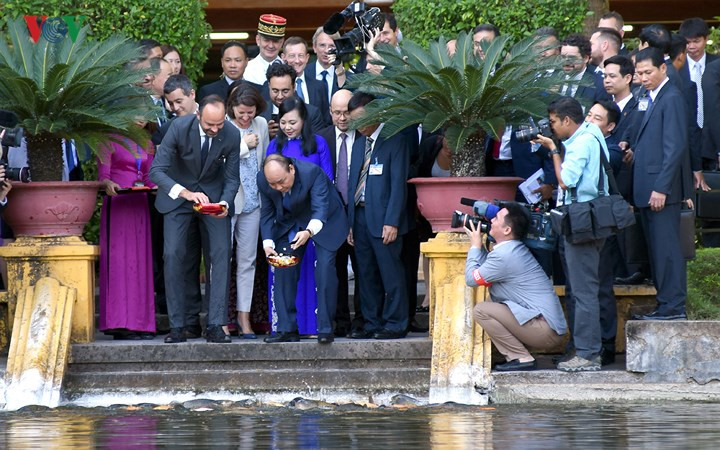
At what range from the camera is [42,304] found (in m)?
9.73

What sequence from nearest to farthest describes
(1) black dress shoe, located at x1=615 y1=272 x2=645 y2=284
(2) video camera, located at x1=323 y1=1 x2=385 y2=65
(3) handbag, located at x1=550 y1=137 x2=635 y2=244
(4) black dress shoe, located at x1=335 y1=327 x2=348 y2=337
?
(3) handbag, located at x1=550 y1=137 x2=635 y2=244 < (1) black dress shoe, located at x1=615 y1=272 x2=645 y2=284 < (4) black dress shoe, located at x1=335 y1=327 x2=348 y2=337 < (2) video camera, located at x1=323 y1=1 x2=385 y2=65

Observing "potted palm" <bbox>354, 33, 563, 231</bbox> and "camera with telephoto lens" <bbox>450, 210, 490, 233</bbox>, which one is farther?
"potted palm" <bbox>354, 33, 563, 231</bbox>

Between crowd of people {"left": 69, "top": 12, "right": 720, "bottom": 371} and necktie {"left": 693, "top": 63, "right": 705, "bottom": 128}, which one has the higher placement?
necktie {"left": 693, "top": 63, "right": 705, "bottom": 128}

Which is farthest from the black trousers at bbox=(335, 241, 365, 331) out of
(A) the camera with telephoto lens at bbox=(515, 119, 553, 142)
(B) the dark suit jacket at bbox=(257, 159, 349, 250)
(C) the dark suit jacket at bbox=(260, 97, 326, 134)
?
(A) the camera with telephoto lens at bbox=(515, 119, 553, 142)

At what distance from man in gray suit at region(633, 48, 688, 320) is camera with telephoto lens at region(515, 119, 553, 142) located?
2.26 ft

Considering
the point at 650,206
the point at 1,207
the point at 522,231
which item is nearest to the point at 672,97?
the point at 650,206

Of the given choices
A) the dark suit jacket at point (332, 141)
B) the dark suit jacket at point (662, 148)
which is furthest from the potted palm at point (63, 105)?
the dark suit jacket at point (662, 148)

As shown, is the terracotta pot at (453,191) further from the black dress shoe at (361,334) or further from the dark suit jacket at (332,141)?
the black dress shoe at (361,334)

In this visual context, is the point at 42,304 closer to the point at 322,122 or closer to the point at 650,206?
the point at 322,122

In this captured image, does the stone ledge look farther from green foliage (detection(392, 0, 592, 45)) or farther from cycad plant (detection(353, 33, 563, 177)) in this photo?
green foliage (detection(392, 0, 592, 45))

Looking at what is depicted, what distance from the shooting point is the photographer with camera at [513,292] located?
9266 millimetres

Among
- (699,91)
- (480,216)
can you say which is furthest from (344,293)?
(699,91)

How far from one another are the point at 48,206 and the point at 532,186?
12.0ft

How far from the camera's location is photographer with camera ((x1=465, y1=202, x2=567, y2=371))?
927 cm
